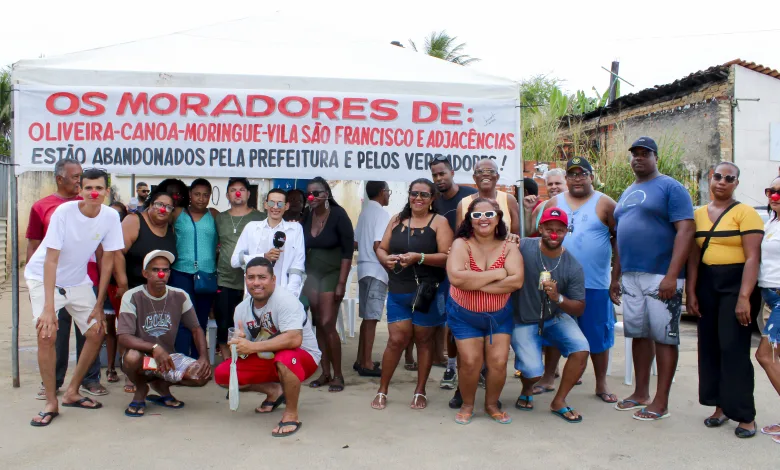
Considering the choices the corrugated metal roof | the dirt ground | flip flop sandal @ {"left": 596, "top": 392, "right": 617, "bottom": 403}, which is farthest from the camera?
the corrugated metal roof

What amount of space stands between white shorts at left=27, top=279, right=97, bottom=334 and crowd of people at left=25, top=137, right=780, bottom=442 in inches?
0.4

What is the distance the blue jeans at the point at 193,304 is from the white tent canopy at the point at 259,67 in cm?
159

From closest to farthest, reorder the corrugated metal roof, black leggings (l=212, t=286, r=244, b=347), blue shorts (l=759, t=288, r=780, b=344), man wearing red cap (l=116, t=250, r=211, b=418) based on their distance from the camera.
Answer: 1. blue shorts (l=759, t=288, r=780, b=344)
2. man wearing red cap (l=116, t=250, r=211, b=418)
3. black leggings (l=212, t=286, r=244, b=347)
4. the corrugated metal roof

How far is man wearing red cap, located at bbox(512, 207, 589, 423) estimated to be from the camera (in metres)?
4.61

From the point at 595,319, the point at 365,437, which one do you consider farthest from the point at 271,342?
the point at 595,319

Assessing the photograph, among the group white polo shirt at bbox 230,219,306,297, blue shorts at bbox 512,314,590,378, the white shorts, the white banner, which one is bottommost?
blue shorts at bbox 512,314,590,378

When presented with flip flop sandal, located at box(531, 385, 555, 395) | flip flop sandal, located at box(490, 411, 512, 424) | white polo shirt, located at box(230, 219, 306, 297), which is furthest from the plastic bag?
flip flop sandal, located at box(531, 385, 555, 395)

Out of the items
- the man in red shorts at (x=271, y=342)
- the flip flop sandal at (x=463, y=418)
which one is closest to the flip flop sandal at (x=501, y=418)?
the flip flop sandal at (x=463, y=418)

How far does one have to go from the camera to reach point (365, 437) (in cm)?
433

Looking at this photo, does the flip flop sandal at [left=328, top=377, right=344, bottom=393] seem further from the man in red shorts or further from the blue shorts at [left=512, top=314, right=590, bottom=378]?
the blue shorts at [left=512, top=314, right=590, bottom=378]

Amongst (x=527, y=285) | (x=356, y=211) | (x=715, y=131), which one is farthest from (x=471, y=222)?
(x=356, y=211)

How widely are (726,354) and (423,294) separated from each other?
210cm

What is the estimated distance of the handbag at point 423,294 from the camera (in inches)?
194

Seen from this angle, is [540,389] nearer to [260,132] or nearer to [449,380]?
[449,380]
